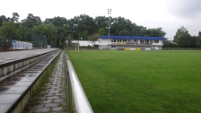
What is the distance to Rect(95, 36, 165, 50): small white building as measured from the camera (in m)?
78.2

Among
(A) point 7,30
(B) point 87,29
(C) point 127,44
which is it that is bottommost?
(C) point 127,44

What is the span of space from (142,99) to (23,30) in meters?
72.4

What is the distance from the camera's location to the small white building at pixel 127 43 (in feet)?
257

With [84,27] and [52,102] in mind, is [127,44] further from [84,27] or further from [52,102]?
[52,102]

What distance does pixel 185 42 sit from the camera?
8231 centimetres

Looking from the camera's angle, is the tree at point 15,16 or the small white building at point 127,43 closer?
the small white building at point 127,43

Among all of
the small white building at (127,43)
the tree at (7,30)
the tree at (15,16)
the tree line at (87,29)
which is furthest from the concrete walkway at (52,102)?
the tree at (15,16)

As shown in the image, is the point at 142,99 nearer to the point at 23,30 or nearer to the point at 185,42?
the point at 23,30

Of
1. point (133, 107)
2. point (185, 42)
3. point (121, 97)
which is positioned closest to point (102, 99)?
point (121, 97)

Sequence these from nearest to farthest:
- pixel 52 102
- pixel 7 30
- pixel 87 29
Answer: pixel 52 102 < pixel 7 30 < pixel 87 29

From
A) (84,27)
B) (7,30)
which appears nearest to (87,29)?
(84,27)

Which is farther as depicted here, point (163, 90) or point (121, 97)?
point (163, 90)

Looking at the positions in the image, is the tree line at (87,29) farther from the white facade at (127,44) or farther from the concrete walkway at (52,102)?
the concrete walkway at (52,102)

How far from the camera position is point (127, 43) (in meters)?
79.5
